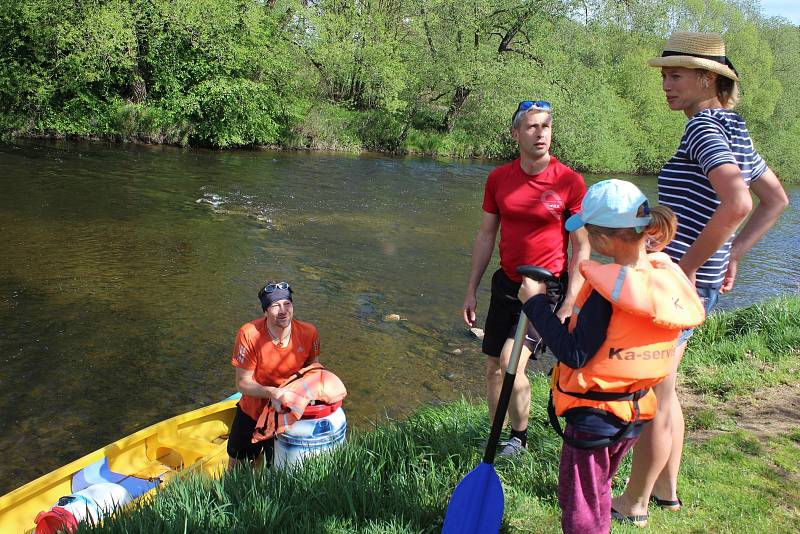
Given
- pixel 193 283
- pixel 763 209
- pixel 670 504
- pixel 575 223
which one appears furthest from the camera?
pixel 193 283

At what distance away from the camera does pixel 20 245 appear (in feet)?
36.1

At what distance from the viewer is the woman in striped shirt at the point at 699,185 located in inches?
112

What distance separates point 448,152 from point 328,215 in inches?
631

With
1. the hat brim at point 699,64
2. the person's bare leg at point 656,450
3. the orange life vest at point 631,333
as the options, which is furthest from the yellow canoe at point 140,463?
the hat brim at point 699,64

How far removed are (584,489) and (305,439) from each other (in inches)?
79.9

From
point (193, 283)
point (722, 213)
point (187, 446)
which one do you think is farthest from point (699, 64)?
point (193, 283)

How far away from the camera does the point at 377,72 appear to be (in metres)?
28.8

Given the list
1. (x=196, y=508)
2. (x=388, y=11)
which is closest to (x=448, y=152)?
(x=388, y=11)

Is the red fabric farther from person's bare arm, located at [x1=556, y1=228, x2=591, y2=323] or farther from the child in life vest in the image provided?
the child in life vest

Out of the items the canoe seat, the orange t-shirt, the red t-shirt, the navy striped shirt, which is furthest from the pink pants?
the canoe seat

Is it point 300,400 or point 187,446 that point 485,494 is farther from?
point 187,446

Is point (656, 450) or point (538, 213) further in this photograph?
point (538, 213)

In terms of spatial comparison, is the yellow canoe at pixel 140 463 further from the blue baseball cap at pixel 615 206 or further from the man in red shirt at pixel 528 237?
the blue baseball cap at pixel 615 206

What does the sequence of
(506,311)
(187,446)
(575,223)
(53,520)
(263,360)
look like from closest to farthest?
(575,223) < (53,520) < (506,311) < (263,360) < (187,446)
